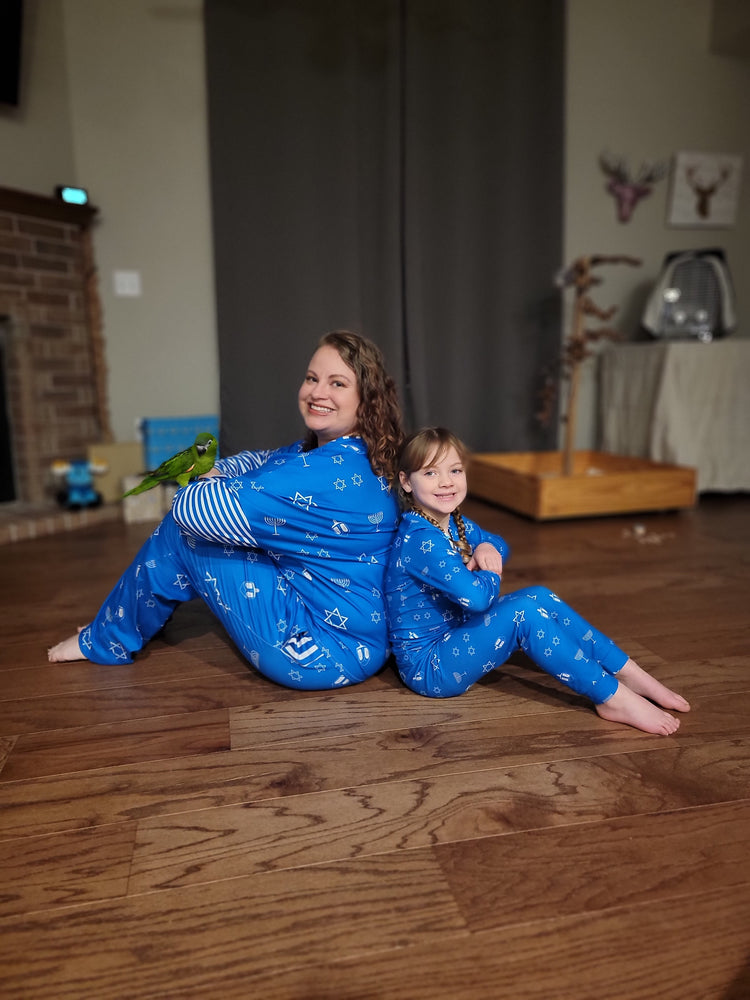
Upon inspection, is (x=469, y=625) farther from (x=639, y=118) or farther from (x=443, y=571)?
(x=639, y=118)

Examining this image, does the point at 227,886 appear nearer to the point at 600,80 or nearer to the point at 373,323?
the point at 373,323

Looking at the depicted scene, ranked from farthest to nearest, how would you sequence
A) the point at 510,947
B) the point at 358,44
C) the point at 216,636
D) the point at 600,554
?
the point at 358,44 → the point at 600,554 → the point at 216,636 → the point at 510,947

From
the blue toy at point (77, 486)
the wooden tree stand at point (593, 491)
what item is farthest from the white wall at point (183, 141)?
the wooden tree stand at point (593, 491)

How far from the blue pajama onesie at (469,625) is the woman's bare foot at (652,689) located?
0.12 ft

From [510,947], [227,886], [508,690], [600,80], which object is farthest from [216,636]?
[600,80]

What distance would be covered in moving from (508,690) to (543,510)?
1465 mm

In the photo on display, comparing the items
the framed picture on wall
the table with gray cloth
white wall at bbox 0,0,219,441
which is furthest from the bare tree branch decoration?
white wall at bbox 0,0,219,441

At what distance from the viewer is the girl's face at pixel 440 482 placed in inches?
46.4

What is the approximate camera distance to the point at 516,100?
3.28m

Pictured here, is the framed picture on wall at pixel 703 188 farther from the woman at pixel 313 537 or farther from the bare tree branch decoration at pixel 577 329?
the woman at pixel 313 537

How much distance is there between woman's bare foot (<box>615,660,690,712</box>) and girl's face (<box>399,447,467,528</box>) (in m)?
0.43

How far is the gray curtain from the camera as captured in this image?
3.09m

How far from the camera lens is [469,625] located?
3.85ft

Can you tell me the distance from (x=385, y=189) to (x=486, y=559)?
2546 millimetres
